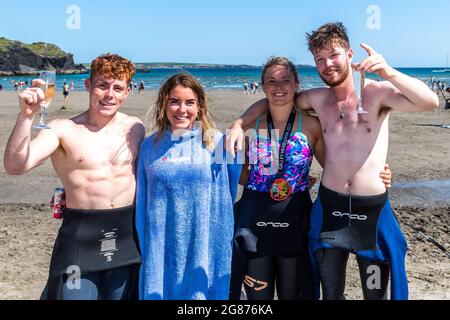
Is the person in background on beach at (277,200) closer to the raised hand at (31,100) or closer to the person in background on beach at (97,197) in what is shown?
the person in background on beach at (97,197)

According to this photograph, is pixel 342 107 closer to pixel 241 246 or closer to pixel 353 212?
pixel 353 212

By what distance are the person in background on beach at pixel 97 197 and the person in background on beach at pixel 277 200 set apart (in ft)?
3.06

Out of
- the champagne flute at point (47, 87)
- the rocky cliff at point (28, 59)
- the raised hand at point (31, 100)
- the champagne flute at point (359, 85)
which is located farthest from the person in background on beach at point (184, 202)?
the rocky cliff at point (28, 59)

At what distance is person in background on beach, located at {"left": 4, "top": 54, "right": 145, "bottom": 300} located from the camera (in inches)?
135

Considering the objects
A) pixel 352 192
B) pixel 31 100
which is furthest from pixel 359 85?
pixel 31 100

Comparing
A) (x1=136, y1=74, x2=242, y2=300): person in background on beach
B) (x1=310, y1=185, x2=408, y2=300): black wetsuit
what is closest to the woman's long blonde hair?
(x1=136, y1=74, x2=242, y2=300): person in background on beach

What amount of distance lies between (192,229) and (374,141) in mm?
1611

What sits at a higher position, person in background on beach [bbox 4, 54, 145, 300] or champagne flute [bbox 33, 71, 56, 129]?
champagne flute [bbox 33, 71, 56, 129]

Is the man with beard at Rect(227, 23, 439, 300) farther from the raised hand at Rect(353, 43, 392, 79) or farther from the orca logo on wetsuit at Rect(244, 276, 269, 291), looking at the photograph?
the orca logo on wetsuit at Rect(244, 276, 269, 291)

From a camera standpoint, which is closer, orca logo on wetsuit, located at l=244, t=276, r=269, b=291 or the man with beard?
the man with beard

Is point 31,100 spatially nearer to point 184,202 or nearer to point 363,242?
point 184,202

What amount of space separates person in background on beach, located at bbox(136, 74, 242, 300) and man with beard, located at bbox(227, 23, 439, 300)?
293mm

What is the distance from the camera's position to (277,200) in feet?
12.2

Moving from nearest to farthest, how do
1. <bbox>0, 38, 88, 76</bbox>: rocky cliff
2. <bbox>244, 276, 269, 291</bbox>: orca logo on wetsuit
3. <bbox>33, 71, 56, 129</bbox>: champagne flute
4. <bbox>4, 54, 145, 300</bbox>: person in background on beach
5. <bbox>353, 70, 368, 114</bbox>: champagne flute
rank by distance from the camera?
<bbox>33, 71, 56, 129</bbox>: champagne flute
<bbox>353, 70, 368, 114</bbox>: champagne flute
<bbox>4, 54, 145, 300</bbox>: person in background on beach
<bbox>244, 276, 269, 291</bbox>: orca logo on wetsuit
<bbox>0, 38, 88, 76</bbox>: rocky cliff
